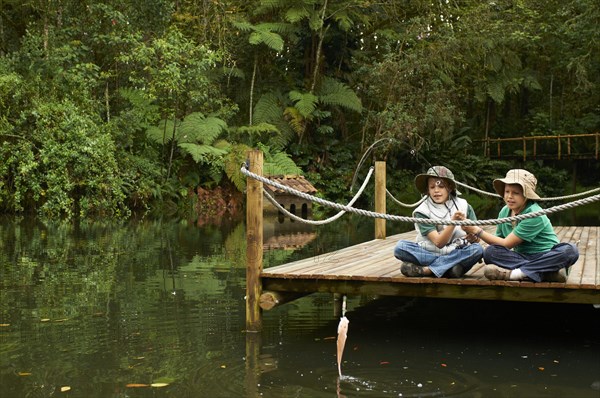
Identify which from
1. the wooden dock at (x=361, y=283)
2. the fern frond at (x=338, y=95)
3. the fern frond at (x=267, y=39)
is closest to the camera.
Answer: the wooden dock at (x=361, y=283)

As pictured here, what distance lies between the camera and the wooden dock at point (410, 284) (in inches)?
221

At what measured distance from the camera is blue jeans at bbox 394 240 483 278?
19.3 ft

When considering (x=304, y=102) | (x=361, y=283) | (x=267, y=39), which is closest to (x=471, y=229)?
(x=361, y=283)

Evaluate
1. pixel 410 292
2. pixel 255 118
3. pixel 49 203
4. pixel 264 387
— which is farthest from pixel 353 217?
pixel 264 387

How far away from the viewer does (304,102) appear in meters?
24.1

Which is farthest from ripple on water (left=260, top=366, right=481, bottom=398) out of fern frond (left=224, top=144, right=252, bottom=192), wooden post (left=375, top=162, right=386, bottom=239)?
fern frond (left=224, top=144, right=252, bottom=192)

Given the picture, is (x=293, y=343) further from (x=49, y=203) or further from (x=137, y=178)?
(x=137, y=178)

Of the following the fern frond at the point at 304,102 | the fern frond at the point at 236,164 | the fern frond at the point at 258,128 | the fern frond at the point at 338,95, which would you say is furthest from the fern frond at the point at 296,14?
the fern frond at the point at 236,164

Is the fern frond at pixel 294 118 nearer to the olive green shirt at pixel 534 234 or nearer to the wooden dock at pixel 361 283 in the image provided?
the wooden dock at pixel 361 283

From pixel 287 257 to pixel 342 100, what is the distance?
47.0 ft

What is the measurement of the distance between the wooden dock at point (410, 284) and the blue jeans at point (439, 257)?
0.33 ft

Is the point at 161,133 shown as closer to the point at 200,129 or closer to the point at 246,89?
the point at 200,129

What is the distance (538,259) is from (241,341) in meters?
2.05

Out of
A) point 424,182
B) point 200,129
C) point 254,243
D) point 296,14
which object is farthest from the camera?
point 296,14
